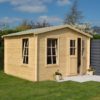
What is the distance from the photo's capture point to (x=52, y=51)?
1655 centimetres

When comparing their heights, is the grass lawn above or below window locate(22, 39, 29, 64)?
below

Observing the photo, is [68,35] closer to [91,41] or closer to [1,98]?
[91,41]

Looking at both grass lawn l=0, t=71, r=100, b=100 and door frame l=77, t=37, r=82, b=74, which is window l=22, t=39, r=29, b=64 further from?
grass lawn l=0, t=71, r=100, b=100

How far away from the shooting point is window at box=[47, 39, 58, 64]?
53.8ft

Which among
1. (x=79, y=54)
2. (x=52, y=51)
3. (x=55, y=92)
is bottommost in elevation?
(x=55, y=92)

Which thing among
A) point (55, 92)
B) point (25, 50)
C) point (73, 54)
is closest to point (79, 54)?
point (73, 54)

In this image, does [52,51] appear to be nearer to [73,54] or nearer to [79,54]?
[73,54]

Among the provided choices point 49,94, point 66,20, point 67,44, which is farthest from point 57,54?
point 66,20

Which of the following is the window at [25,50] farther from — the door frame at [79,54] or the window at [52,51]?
the door frame at [79,54]

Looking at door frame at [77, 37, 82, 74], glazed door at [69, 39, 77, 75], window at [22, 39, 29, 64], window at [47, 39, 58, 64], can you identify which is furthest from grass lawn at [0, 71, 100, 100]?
door frame at [77, 37, 82, 74]

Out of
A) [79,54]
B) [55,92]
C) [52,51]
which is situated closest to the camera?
[55,92]

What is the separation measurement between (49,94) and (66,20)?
27894 mm

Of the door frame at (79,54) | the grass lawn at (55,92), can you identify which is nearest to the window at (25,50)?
the door frame at (79,54)

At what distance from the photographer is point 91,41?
18.6 meters
